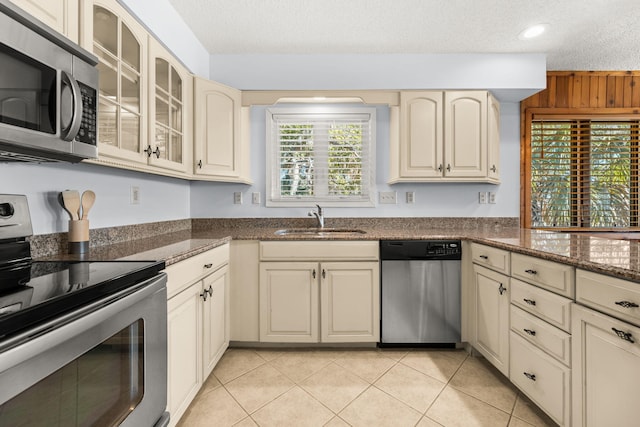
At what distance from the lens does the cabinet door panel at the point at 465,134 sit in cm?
253

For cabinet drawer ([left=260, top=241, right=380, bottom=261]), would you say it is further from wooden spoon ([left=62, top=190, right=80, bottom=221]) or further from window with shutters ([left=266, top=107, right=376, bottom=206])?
wooden spoon ([left=62, top=190, right=80, bottom=221])

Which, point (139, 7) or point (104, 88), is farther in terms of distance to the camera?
point (139, 7)

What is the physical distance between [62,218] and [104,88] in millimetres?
632

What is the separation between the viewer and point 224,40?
2391mm

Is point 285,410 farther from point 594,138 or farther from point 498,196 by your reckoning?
point 594,138

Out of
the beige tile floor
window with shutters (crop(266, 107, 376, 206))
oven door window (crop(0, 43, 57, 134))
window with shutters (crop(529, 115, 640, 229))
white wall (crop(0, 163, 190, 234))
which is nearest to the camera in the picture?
oven door window (crop(0, 43, 57, 134))

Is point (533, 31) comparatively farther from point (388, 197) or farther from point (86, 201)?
point (86, 201)

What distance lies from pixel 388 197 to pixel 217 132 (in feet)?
5.12

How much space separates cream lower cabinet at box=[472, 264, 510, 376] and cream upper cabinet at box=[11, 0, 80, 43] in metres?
2.35

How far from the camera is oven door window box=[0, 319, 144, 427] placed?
25.3 inches

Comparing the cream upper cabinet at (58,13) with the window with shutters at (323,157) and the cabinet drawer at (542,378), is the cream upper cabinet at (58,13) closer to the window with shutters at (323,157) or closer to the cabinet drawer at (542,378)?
the window with shutters at (323,157)

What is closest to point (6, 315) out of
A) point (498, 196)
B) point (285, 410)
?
point (285, 410)

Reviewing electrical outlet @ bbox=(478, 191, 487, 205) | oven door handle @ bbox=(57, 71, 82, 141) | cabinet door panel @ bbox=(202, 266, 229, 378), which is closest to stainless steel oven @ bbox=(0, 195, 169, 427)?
oven door handle @ bbox=(57, 71, 82, 141)

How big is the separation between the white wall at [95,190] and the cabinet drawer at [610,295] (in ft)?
7.45
